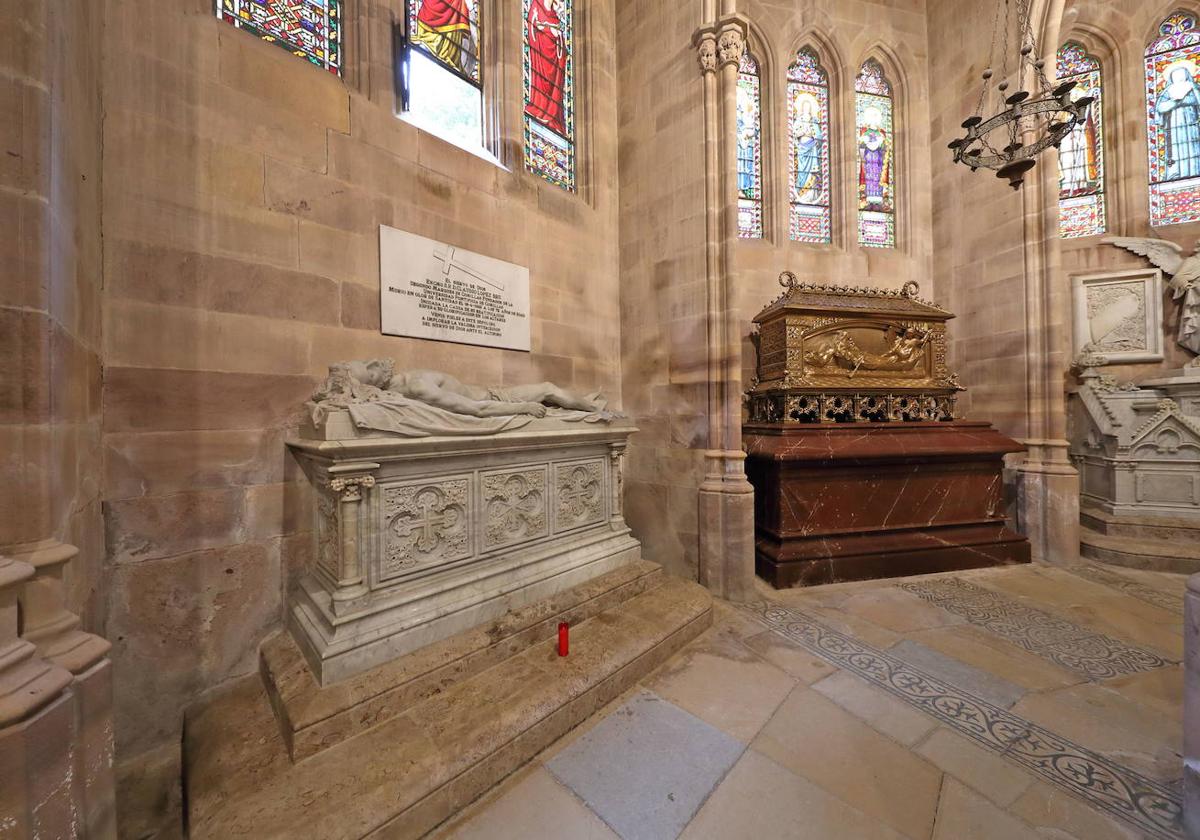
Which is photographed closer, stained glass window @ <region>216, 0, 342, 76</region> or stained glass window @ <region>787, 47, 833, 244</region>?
stained glass window @ <region>216, 0, 342, 76</region>

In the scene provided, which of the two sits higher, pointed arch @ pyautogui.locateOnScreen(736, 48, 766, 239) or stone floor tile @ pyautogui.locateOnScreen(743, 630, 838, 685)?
pointed arch @ pyautogui.locateOnScreen(736, 48, 766, 239)

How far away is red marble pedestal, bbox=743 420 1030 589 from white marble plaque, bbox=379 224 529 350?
8.15 feet

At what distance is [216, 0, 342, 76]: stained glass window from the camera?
2.58 m

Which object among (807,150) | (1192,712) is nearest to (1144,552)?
(1192,712)

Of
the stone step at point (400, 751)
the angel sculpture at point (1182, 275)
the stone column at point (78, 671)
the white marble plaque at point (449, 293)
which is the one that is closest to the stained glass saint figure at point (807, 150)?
the angel sculpture at point (1182, 275)

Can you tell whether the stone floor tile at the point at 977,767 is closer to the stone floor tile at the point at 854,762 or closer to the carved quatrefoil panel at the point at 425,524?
the stone floor tile at the point at 854,762

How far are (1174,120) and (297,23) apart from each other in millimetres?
9491

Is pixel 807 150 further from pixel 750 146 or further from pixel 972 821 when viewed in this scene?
pixel 972 821

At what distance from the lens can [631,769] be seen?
1.82m

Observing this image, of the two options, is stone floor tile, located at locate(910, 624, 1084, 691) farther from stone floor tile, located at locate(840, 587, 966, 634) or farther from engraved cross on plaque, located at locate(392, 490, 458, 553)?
engraved cross on plaque, located at locate(392, 490, 458, 553)

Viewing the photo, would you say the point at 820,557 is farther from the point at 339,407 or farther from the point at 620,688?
the point at 339,407

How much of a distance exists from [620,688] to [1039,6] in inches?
298

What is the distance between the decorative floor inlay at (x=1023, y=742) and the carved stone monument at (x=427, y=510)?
1.70 m

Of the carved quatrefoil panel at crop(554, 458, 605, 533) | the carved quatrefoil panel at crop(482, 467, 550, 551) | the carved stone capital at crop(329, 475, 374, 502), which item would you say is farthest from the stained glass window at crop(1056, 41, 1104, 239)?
the carved stone capital at crop(329, 475, 374, 502)
